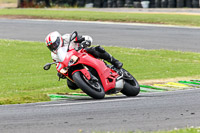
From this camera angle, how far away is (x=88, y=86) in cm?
1003

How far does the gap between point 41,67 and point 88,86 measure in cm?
658

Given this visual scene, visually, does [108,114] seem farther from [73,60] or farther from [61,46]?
[61,46]

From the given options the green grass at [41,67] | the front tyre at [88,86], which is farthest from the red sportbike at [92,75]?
the green grass at [41,67]

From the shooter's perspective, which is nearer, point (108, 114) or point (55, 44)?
point (108, 114)

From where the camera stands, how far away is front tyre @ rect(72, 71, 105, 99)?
9.96m

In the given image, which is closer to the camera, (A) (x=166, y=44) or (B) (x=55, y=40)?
(B) (x=55, y=40)

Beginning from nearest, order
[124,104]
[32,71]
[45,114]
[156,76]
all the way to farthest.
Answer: [45,114], [124,104], [156,76], [32,71]

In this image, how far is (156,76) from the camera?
14.2 meters

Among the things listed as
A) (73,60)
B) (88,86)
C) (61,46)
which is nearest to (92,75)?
(88,86)

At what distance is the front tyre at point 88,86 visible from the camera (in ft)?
32.7

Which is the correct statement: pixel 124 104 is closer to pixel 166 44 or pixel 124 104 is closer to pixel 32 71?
pixel 32 71

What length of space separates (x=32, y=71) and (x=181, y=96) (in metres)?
6.12

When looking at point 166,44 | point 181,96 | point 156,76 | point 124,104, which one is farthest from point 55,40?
point 166,44

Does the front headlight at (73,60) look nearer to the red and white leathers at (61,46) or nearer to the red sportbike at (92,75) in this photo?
the red sportbike at (92,75)
